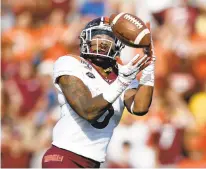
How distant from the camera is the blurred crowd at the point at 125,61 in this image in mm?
8000

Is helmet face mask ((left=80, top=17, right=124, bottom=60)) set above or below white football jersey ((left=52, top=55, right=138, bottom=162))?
above

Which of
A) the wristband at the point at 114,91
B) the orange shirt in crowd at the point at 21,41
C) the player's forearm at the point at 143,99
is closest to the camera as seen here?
the wristband at the point at 114,91

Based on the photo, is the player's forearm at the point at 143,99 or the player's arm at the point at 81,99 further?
the player's forearm at the point at 143,99

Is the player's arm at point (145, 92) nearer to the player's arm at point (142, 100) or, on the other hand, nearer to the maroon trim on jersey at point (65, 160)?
the player's arm at point (142, 100)

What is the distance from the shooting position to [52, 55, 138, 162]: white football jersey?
449 cm

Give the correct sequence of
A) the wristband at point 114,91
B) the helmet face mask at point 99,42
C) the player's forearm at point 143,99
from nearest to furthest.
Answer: the wristband at point 114,91 → the player's forearm at point 143,99 → the helmet face mask at point 99,42

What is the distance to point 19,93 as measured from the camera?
9.50 m

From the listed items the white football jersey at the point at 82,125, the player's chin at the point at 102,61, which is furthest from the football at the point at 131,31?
the white football jersey at the point at 82,125

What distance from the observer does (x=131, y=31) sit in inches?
174

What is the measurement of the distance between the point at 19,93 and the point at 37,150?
1.23 metres

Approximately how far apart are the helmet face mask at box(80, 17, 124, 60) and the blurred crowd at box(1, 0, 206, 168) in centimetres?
328

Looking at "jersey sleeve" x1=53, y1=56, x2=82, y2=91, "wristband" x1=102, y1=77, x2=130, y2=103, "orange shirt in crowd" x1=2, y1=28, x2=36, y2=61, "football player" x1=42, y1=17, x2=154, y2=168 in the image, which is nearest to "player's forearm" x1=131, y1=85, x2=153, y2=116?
"football player" x1=42, y1=17, x2=154, y2=168

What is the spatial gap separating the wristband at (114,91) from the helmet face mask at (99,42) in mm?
397

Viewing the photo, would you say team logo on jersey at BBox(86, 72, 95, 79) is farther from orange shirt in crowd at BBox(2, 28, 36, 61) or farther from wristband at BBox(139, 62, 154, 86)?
orange shirt in crowd at BBox(2, 28, 36, 61)
